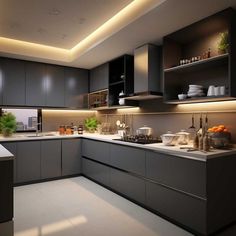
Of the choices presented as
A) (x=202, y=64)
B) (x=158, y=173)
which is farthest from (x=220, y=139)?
(x=202, y=64)

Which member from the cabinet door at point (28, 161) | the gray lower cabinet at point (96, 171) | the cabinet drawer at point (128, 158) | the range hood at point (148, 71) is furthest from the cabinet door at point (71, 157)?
the range hood at point (148, 71)

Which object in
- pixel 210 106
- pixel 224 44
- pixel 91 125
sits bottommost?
pixel 91 125

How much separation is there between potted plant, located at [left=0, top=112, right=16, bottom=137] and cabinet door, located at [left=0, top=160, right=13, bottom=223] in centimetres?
242

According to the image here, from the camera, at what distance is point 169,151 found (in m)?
2.33

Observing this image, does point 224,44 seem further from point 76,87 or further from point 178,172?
point 76,87

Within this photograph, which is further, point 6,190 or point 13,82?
point 13,82

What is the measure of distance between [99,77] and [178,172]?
288 cm

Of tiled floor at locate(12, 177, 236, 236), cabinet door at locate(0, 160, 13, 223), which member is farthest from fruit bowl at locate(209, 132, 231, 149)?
cabinet door at locate(0, 160, 13, 223)

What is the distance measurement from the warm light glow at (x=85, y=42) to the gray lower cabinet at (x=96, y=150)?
1.62m

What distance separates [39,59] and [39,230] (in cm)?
306

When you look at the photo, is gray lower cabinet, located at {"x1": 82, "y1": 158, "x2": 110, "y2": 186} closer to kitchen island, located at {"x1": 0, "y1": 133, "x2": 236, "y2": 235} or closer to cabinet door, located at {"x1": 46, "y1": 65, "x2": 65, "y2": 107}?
kitchen island, located at {"x1": 0, "y1": 133, "x2": 236, "y2": 235}

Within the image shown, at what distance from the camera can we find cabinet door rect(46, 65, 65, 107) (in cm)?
442

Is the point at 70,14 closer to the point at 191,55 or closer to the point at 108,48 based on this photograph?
the point at 108,48

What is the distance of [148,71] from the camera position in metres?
3.17
